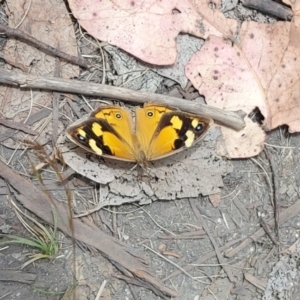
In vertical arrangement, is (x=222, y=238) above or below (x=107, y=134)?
below

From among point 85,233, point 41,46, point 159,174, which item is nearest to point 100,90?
point 41,46

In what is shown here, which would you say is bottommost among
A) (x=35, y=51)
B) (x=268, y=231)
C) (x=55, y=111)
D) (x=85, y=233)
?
(x=85, y=233)

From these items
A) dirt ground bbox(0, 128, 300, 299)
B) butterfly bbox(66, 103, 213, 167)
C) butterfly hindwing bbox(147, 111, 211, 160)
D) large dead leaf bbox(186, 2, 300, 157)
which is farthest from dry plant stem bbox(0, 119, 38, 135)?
large dead leaf bbox(186, 2, 300, 157)

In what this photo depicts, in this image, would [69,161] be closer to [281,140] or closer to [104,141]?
[104,141]

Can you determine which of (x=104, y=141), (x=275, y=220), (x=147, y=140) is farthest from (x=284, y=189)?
(x=104, y=141)

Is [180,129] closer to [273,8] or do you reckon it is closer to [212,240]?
[212,240]

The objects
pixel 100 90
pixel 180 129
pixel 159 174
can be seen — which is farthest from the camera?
pixel 159 174

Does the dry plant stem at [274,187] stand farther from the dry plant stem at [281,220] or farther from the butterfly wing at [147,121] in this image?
the butterfly wing at [147,121]

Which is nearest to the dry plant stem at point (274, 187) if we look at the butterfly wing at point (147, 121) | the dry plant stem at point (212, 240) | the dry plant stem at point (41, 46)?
the dry plant stem at point (212, 240)
